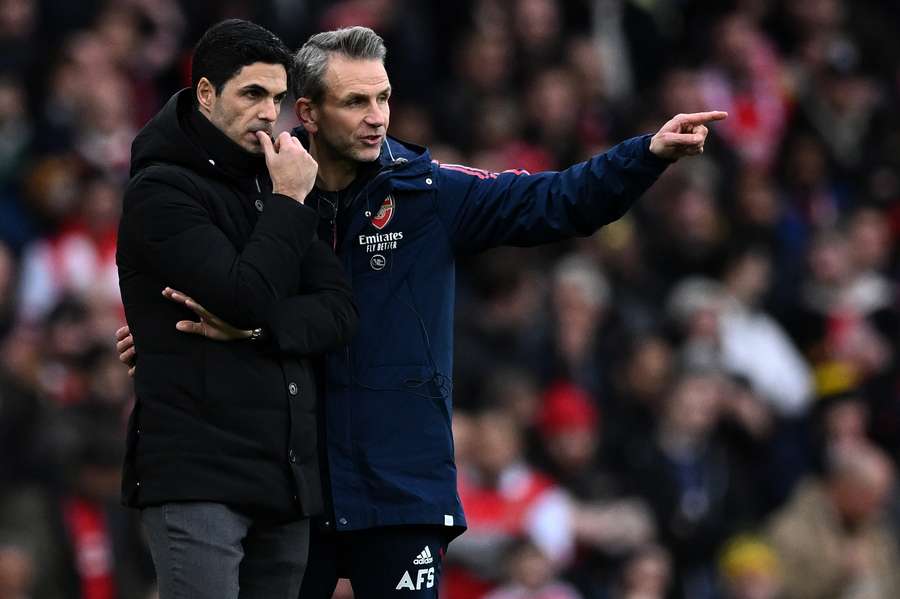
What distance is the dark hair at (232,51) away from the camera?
16.2ft

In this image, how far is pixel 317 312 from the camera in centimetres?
493

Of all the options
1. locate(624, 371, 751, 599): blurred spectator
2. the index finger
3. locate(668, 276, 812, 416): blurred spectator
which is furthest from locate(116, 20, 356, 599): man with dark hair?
locate(668, 276, 812, 416): blurred spectator

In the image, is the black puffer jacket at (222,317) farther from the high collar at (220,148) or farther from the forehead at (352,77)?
the forehead at (352,77)

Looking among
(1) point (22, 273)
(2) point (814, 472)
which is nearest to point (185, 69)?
(1) point (22, 273)

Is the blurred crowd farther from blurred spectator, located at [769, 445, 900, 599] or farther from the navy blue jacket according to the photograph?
the navy blue jacket

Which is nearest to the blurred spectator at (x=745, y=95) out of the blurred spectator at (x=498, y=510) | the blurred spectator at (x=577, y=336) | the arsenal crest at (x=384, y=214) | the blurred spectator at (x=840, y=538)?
the blurred spectator at (x=577, y=336)

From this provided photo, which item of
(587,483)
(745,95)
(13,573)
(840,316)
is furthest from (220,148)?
(745,95)

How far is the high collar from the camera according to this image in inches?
195

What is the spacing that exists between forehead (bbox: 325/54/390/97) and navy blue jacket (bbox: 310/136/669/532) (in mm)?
216

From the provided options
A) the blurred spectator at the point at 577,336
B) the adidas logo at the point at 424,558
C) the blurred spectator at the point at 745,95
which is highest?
the blurred spectator at the point at 745,95

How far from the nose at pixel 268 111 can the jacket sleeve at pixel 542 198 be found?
671 mm

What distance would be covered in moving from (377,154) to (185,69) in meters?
5.81

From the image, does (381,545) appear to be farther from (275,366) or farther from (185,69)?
(185,69)

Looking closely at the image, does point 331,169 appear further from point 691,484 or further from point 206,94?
point 691,484
